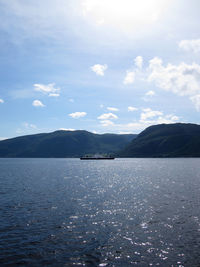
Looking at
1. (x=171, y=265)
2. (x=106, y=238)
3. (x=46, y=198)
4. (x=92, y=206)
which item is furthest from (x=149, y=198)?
(x=171, y=265)

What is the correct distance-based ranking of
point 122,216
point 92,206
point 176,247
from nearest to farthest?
point 176,247, point 122,216, point 92,206

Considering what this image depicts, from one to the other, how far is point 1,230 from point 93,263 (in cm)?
1718

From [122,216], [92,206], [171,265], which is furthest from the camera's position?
[92,206]

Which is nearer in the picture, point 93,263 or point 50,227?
point 93,263

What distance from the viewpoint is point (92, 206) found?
5231 cm

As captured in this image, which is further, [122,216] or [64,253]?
[122,216]

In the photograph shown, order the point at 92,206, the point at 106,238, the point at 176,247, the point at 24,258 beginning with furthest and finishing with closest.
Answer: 1. the point at 92,206
2. the point at 106,238
3. the point at 176,247
4. the point at 24,258

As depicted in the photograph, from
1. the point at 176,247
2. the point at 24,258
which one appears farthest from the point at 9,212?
the point at 176,247

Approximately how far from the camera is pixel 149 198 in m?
61.5

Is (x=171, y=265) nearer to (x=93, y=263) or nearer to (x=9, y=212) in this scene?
(x=93, y=263)

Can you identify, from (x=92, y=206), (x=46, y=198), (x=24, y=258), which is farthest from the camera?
(x=46, y=198)

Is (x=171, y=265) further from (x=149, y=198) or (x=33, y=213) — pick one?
(x=149, y=198)

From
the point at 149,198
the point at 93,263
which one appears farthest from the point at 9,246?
the point at 149,198

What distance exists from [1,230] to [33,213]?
10.7 meters
